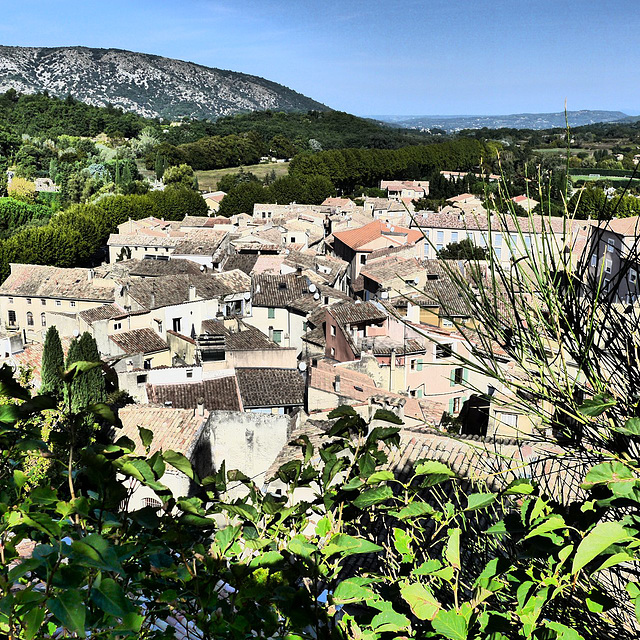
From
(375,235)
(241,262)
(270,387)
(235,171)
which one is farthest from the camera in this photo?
(235,171)

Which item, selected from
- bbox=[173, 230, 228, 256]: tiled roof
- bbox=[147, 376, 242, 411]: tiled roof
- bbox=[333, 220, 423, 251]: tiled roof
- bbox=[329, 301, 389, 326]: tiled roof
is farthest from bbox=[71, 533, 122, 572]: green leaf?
bbox=[173, 230, 228, 256]: tiled roof

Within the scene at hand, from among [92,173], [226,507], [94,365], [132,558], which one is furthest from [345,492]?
[92,173]

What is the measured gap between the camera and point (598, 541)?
68.6 inches

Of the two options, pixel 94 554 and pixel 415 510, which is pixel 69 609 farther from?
pixel 415 510

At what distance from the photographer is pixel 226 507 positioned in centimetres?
239

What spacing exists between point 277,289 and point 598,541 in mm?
25416

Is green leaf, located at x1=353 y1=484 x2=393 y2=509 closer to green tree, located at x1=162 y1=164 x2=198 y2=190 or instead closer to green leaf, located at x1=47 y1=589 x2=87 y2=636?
green leaf, located at x1=47 y1=589 x2=87 y2=636

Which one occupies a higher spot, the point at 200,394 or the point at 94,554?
the point at 94,554

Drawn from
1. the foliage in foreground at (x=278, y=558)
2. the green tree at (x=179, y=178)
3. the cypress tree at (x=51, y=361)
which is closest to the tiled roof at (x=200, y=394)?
the cypress tree at (x=51, y=361)

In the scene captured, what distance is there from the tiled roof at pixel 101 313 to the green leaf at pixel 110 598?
22097 millimetres

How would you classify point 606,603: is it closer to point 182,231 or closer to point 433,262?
point 433,262

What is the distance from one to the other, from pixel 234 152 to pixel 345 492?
9153 centimetres

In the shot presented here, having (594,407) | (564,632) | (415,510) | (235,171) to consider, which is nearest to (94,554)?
(415,510)

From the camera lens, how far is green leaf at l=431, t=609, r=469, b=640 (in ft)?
6.09
